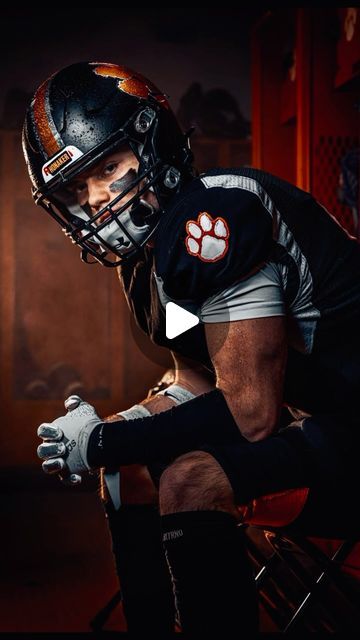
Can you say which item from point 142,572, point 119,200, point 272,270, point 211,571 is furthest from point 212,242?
point 142,572

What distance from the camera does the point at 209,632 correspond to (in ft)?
4.07

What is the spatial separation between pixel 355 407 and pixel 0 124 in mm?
4066

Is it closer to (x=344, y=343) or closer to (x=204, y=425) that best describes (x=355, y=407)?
(x=344, y=343)

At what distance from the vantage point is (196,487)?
1.27 metres

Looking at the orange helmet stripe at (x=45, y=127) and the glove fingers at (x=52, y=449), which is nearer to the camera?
the glove fingers at (x=52, y=449)

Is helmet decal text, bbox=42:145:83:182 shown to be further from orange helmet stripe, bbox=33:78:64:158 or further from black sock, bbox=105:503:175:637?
black sock, bbox=105:503:175:637

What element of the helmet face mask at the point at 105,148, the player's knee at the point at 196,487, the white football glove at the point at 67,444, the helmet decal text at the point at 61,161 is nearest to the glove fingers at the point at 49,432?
the white football glove at the point at 67,444

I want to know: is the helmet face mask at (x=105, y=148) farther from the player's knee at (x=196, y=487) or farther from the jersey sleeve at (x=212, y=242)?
the player's knee at (x=196, y=487)

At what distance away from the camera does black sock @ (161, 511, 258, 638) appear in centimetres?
123

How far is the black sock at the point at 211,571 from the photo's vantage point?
123cm

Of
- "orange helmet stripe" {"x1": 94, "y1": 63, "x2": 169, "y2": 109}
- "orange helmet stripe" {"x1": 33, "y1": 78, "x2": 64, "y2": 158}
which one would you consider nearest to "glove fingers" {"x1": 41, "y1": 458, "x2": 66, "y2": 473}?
"orange helmet stripe" {"x1": 33, "y1": 78, "x2": 64, "y2": 158}

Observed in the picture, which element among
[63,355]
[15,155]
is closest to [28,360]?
[63,355]

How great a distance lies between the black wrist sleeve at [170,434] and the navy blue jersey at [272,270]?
0.50 feet

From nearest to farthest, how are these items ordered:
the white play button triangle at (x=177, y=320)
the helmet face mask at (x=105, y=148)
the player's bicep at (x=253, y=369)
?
the player's bicep at (x=253, y=369) → the white play button triangle at (x=177, y=320) → the helmet face mask at (x=105, y=148)
